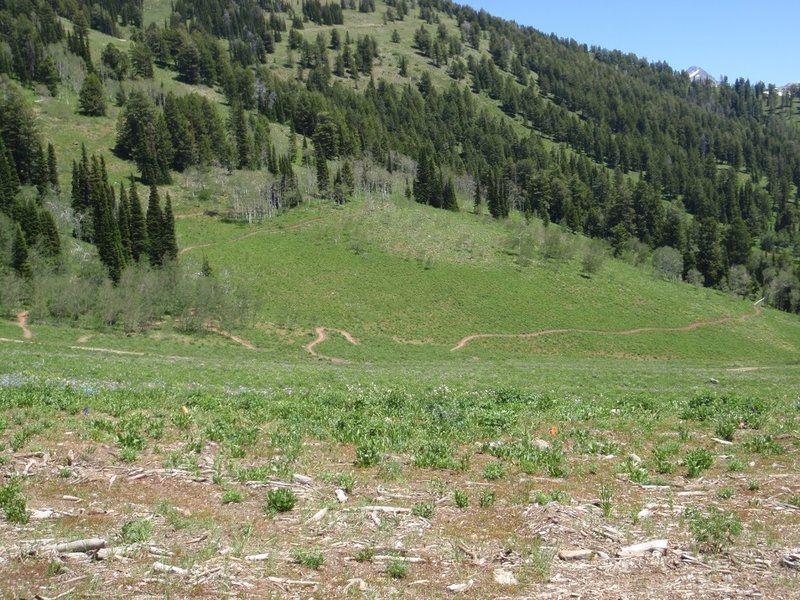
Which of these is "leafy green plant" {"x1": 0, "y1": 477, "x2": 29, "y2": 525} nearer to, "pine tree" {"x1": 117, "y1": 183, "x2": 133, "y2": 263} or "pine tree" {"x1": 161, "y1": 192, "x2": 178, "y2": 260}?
"pine tree" {"x1": 117, "y1": 183, "x2": 133, "y2": 263}

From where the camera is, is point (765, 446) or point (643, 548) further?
point (765, 446)

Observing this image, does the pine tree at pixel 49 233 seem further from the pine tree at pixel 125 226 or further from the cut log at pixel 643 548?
the cut log at pixel 643 548

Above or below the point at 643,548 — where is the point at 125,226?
above

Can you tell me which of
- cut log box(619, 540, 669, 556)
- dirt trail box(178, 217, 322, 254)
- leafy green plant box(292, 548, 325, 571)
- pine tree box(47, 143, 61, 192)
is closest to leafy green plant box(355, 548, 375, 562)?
leafy green plant box(292, 548, 325, 571)

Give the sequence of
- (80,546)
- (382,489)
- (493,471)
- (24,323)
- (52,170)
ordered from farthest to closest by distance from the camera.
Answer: (52,170) < (24,323) < (493,471) < (382,489) < (80,546)

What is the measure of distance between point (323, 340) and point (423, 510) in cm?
5504

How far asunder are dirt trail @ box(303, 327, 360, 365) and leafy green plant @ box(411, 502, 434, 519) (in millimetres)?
42197

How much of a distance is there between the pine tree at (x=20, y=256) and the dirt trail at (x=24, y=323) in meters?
7.39

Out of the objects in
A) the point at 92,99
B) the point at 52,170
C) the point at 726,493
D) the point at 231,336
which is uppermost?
the point at 92,99

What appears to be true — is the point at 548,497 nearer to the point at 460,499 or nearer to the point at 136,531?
the point at 460,499

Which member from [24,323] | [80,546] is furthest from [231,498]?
[24,323]

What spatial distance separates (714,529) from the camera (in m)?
8.26

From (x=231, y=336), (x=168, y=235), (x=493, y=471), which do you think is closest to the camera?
(x=493, y=471)

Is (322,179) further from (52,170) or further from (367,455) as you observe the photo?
(367,455)
